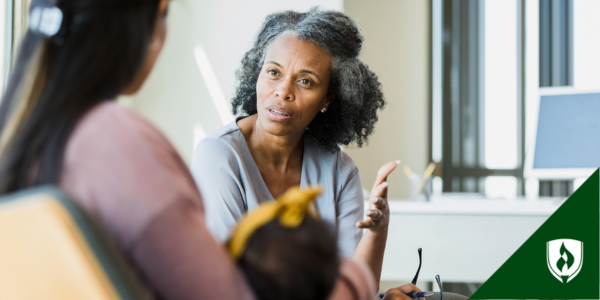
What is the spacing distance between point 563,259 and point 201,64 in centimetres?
213

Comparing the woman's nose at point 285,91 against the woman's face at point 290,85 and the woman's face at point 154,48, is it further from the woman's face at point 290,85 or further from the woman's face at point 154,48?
the woman's face at point 154,48

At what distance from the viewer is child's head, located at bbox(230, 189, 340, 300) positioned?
475 millimetres

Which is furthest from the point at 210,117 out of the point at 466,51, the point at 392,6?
the point at 466,51

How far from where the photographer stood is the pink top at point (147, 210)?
435 mm

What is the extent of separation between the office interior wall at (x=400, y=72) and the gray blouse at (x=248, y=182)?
2044 millimetres

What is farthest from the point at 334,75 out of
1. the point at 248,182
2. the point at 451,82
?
the point at 451,82

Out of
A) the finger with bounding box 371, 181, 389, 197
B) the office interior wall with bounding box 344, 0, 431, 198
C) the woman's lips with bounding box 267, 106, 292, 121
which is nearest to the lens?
the finger with bounding box 371, 181, 389, 197

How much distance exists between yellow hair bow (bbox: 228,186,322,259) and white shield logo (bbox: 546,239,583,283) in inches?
55.3

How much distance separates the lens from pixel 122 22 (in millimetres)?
521

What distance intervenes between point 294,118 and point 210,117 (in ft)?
5.28

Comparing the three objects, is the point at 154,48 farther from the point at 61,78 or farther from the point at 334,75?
the point at 334,75

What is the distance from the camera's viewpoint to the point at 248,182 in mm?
1296

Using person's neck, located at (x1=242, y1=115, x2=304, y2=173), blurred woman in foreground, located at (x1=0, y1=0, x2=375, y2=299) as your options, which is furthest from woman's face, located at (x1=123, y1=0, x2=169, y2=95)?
person's neck, located at (x1=242, y1=115, x2=304, y2=173)

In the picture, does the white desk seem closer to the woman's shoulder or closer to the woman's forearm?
the woman's forearm
